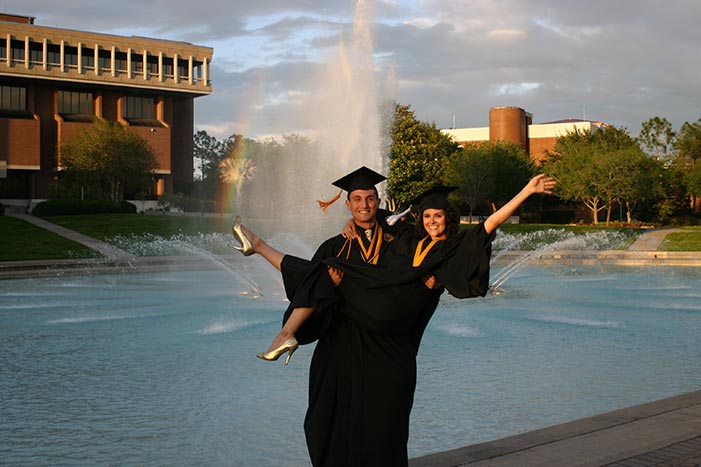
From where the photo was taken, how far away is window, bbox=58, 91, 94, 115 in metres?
63.9

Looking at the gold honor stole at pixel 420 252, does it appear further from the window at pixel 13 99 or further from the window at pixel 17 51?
the window at pixel 13 99

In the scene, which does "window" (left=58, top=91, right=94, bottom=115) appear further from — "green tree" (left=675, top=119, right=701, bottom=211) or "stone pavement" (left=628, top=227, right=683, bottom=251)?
"green tree" (left=675, top=119, right=701, bottom=211)

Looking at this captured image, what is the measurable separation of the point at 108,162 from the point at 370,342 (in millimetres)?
48279

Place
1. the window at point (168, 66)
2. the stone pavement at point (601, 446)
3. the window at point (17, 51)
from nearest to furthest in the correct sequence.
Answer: the stone pavement at point (601, 446)
the window at point (17, 51)
the window at point (168, 66)

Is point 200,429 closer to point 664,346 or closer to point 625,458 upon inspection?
point 625,458

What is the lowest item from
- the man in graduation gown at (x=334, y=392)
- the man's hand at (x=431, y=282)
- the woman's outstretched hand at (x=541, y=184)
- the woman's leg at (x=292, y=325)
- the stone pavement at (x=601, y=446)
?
the stone pavement at (x=601, y=446)

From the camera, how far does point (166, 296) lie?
16.1 m

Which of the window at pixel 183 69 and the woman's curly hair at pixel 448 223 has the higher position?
the window at pixel 183 69

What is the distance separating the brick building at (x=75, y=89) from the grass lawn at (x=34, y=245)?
1045 inches

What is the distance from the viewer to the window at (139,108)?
66.6 meters

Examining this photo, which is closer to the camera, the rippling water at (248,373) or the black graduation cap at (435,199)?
the black graduation cap at (435,199)

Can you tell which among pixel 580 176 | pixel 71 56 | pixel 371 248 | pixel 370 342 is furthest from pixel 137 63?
pixel 370 342

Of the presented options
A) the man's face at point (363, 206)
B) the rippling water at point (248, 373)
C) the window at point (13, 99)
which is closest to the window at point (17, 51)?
the window at point (13, 99)

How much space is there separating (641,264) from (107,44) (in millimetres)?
51331
